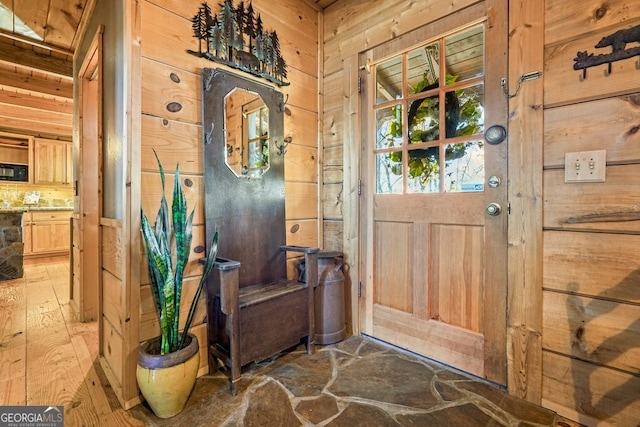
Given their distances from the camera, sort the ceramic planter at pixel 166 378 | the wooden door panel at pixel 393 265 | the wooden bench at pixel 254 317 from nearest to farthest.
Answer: the ceramic planter at pixel 166 378 < the wooden bench at pixel 254 317 < the wooden door panel at pixel 393 265

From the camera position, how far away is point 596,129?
1.25 m

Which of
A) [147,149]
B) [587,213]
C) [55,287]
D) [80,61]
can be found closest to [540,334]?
[587,213]

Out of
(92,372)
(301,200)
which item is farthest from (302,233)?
(92,372)

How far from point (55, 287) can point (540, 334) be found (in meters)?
4.76

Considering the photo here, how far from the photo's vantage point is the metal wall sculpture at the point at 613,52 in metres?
1.15

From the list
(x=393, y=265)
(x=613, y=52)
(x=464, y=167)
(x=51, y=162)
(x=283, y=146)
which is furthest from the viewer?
(x=51, y=162)

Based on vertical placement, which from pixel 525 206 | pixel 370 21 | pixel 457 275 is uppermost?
pixel 370 21

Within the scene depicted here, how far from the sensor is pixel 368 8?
6.78ft

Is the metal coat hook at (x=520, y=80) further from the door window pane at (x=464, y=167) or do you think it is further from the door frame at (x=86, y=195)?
the door frame at (x=86, y=195)

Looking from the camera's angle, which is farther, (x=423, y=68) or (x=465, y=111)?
(x=423, y=68)

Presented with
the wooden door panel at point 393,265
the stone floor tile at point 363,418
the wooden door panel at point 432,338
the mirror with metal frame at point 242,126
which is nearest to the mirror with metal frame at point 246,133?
the mirror with metal frame at point 242,126

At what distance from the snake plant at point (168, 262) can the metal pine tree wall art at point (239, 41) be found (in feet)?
2.68

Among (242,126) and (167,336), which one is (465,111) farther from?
(167,336)

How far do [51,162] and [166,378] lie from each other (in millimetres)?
Answer: 6122
